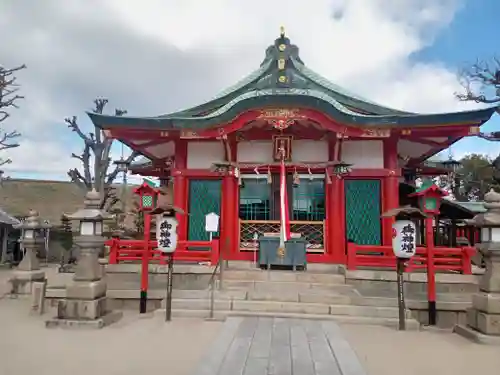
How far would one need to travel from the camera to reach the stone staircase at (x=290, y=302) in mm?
8062

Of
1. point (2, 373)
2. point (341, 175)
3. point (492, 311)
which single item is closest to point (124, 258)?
point (2, 373)

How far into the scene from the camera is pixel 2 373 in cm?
513

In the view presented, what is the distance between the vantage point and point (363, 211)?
11.8 meters

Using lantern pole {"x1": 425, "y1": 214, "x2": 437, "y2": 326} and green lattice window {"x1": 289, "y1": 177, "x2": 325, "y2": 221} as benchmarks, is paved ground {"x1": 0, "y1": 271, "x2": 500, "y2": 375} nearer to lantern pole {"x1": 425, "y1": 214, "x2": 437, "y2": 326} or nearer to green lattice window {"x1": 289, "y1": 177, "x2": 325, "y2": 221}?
lantern pole {"x1": 425, "y1": 214, "x2": 437, "y2": 326}

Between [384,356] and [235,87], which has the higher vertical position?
[235,87]

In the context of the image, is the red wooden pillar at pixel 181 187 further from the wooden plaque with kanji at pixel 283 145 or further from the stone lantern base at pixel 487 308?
the stone lantern base at pixel 487 308

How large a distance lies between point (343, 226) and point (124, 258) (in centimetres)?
643

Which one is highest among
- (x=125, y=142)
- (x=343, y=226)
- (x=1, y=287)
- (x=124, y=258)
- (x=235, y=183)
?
(x=125, y=142)

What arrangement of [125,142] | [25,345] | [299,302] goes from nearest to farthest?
1. [25,345]
2. [299,302]
3. [125,142]

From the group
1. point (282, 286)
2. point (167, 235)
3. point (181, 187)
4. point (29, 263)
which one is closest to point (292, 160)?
point (181, 187)

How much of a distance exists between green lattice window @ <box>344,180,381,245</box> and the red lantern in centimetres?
593

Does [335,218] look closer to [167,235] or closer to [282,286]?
[282,286]

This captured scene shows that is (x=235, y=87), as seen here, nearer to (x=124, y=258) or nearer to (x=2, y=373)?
(x=124, y=258)

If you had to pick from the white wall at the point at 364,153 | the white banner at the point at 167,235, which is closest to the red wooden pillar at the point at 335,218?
the white wall at the point at 364,153
